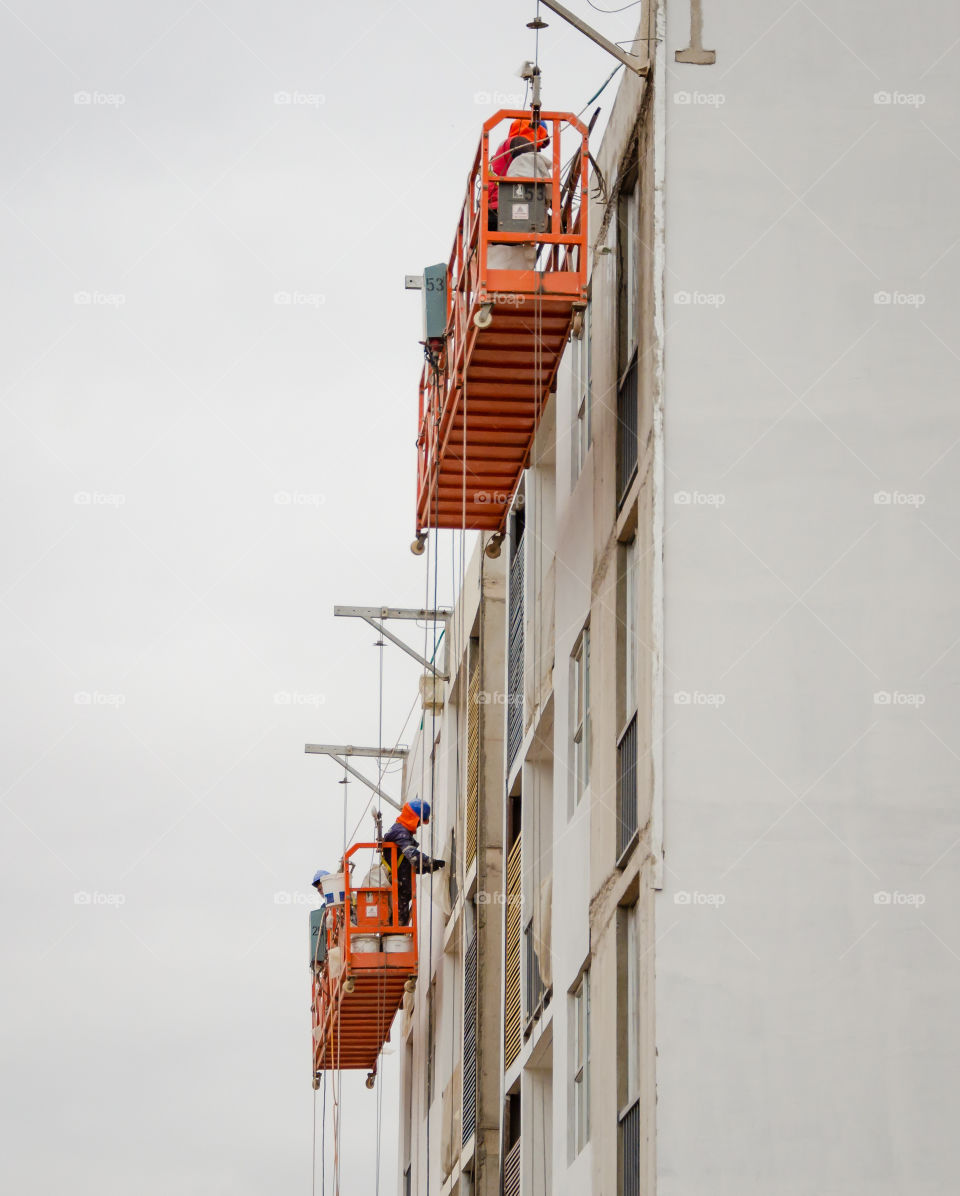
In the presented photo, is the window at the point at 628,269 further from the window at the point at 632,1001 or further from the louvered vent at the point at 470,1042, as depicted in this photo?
the louvered vent at the point at 470,1042

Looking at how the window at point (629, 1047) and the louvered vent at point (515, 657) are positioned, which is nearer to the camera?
the window at point (629, 1047)

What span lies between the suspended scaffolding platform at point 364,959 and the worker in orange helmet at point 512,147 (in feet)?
54.7

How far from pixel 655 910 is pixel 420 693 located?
22.5 meters

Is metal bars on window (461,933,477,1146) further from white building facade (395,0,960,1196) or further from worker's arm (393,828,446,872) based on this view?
white building facade (395,0,960,1196)

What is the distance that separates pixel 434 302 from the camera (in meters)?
24.1

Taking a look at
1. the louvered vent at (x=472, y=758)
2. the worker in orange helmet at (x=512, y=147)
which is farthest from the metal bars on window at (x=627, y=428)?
the louvered vent at (x=472, y=758)

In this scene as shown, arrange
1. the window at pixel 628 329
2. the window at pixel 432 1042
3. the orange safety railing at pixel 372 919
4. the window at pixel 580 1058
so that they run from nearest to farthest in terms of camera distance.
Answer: the window at pixel 628 329
the window at pixel 580 1058
the orange safety railing at pixel 372 919
the window at pixel 432 1042

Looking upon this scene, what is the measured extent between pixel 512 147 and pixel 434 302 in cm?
313

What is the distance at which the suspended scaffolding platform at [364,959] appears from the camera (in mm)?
36781

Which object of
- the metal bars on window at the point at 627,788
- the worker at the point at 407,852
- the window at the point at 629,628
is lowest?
the worker at the point at 407,852

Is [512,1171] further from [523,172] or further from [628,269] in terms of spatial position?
[523,172]

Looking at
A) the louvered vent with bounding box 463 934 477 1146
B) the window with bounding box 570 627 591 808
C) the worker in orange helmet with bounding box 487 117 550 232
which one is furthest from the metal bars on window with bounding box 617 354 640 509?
the louvered vent with bounding box 463 934 477 1146

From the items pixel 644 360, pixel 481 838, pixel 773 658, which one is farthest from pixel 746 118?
pixel 481 838

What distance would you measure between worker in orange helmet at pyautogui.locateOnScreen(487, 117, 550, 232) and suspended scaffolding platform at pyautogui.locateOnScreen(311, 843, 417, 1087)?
54.7 feet
